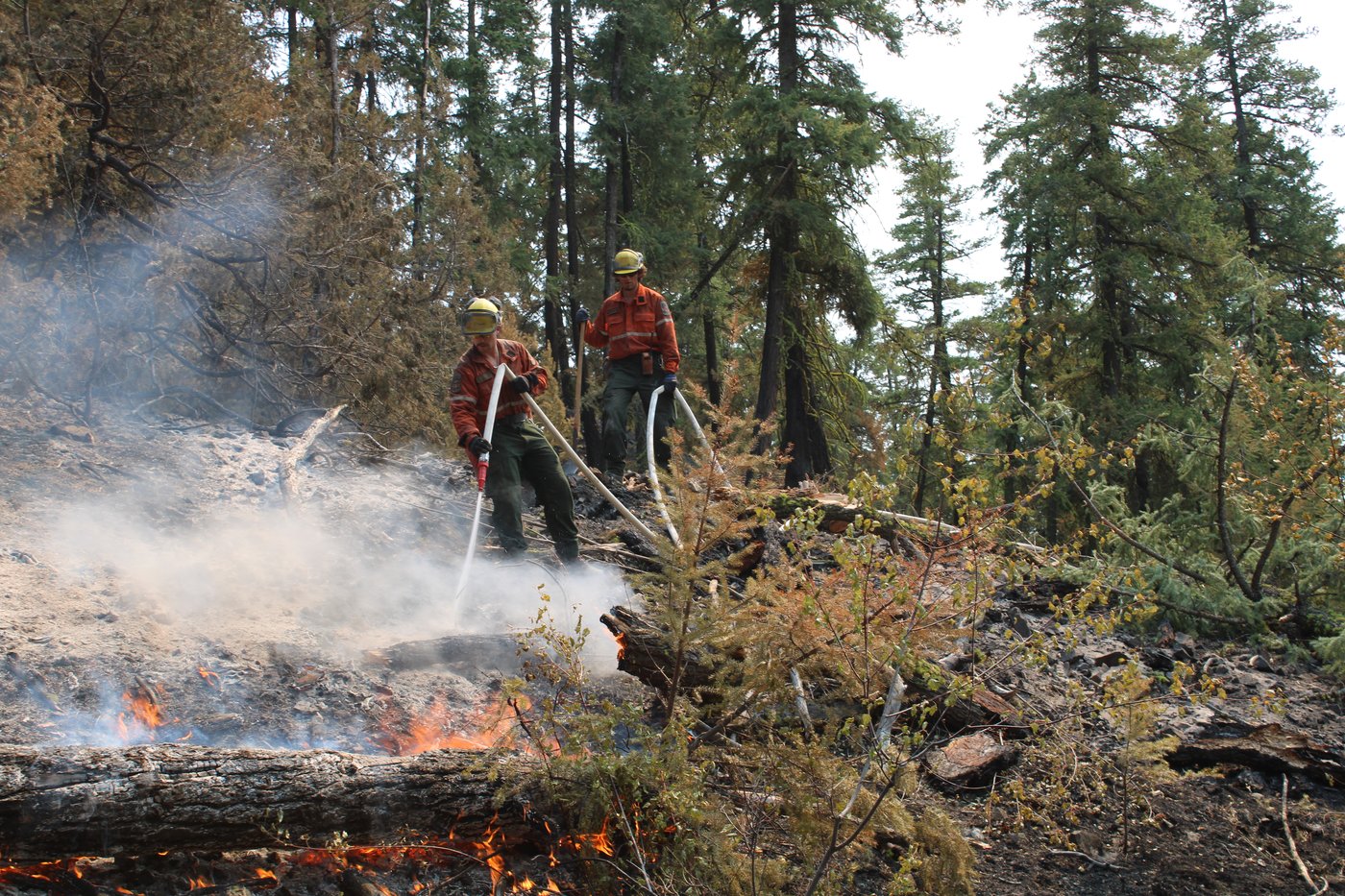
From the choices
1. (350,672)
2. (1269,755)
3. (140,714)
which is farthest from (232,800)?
(1269,755)

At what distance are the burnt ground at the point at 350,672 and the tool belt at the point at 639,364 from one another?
170cm

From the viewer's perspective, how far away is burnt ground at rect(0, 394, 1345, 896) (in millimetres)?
4207

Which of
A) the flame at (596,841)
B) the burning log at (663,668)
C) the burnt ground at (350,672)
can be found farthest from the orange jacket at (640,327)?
the flame at (596,841)

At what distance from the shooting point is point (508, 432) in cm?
748

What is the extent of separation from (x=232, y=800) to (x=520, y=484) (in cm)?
433

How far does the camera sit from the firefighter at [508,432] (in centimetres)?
723

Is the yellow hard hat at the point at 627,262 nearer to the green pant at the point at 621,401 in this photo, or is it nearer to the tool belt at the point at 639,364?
the tool belt at the point at 639,364

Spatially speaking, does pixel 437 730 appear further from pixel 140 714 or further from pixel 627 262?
pixel 627 262

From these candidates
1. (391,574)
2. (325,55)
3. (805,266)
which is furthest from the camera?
(325,55)

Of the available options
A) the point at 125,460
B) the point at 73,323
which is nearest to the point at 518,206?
the point at 73,323

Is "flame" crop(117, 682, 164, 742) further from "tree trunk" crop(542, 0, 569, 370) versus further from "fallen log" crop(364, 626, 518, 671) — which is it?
"tree trunk" crop(542, 0, 569, 370)

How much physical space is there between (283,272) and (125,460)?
3.57m

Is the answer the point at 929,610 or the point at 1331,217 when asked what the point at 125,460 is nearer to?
the point at 929,610

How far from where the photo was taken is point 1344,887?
4160mm
